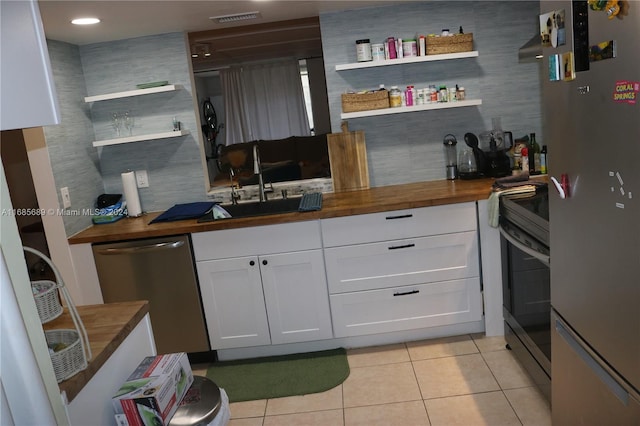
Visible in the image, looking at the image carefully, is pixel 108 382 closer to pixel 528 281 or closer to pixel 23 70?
pixel 23 70

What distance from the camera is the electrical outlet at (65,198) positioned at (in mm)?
2977

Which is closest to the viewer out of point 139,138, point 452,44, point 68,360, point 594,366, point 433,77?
point 68,360

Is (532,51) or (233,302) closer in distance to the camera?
(532,51)

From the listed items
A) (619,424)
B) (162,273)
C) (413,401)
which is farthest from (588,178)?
(162,273)

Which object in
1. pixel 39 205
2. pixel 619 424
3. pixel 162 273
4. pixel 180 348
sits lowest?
pixel 180 348

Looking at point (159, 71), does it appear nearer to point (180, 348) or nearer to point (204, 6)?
point (204, 6)

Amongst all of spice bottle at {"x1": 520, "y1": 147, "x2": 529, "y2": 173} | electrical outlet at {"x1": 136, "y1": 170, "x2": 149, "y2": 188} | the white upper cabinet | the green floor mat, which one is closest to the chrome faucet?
electrical outlet at {"x1": 136, "y1": 170, "x2": 149, "y2": 188}

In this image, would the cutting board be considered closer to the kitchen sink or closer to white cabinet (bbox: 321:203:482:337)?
the kitchen sink

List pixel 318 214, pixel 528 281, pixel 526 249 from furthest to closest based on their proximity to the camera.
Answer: pixel 318 214
pixel 528 281
pixel 526 249

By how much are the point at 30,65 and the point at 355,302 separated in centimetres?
253

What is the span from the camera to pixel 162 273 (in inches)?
118

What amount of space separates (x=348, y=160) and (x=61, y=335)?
7.57 feet

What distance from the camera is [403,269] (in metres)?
3.00

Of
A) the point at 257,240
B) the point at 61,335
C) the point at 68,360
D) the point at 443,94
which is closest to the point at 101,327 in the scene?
the point at 61,335
